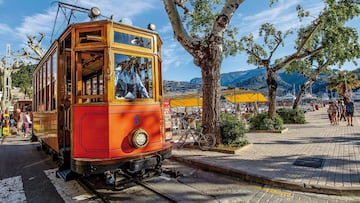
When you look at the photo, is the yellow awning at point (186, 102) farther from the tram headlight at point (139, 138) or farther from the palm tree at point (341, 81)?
the palm tree at point (341, 81)

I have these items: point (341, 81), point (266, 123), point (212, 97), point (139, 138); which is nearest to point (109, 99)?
point (139, 138)

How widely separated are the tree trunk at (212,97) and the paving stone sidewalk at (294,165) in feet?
2.95

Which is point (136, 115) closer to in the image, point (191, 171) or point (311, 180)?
point (191, 171)

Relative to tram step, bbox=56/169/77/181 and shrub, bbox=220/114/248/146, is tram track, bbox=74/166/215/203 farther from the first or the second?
shrub, bbox=220/114/248/146

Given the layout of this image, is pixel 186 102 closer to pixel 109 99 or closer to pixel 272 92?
pixel 272 92

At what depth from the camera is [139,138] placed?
4465 millimetres

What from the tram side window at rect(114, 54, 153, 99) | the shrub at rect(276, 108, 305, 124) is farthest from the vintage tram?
the shrub at rect(276, 108, 305, 124)

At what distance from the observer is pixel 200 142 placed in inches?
323

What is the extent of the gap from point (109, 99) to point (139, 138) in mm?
939

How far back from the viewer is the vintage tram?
4.14m

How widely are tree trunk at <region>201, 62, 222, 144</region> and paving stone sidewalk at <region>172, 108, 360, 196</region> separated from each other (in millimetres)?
899

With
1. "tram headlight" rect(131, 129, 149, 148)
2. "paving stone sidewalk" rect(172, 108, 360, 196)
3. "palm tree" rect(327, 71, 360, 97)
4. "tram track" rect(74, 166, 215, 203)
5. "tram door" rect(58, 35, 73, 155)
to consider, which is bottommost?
"tram track" rect(74, 166, 215, 203)

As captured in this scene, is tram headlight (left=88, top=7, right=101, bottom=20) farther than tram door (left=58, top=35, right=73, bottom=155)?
No

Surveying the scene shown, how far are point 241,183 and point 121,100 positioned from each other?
3.13 meters
